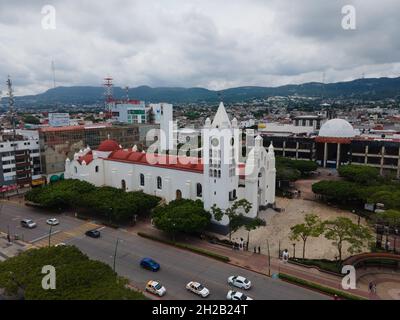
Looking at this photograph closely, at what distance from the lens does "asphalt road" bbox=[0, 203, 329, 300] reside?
36781 mm

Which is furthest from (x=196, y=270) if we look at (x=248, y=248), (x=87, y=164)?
(x=87, y=164)

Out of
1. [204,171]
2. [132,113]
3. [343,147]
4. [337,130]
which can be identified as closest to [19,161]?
[204,171]

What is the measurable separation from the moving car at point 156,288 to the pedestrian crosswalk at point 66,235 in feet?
69.2

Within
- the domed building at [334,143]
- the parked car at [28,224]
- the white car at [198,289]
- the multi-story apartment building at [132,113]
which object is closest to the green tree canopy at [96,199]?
the parked car at [28,224]

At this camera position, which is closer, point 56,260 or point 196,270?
point 56,260

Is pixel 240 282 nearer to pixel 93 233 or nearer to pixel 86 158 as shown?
pixel 93 233

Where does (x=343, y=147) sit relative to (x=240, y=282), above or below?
above

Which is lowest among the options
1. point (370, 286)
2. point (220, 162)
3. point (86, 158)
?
point (370, 286)

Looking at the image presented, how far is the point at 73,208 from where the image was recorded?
65688 millimetres

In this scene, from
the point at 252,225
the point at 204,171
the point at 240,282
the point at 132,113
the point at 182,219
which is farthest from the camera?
the point at 132,113

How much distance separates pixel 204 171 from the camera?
181 ft

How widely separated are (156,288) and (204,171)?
23.7 metres
